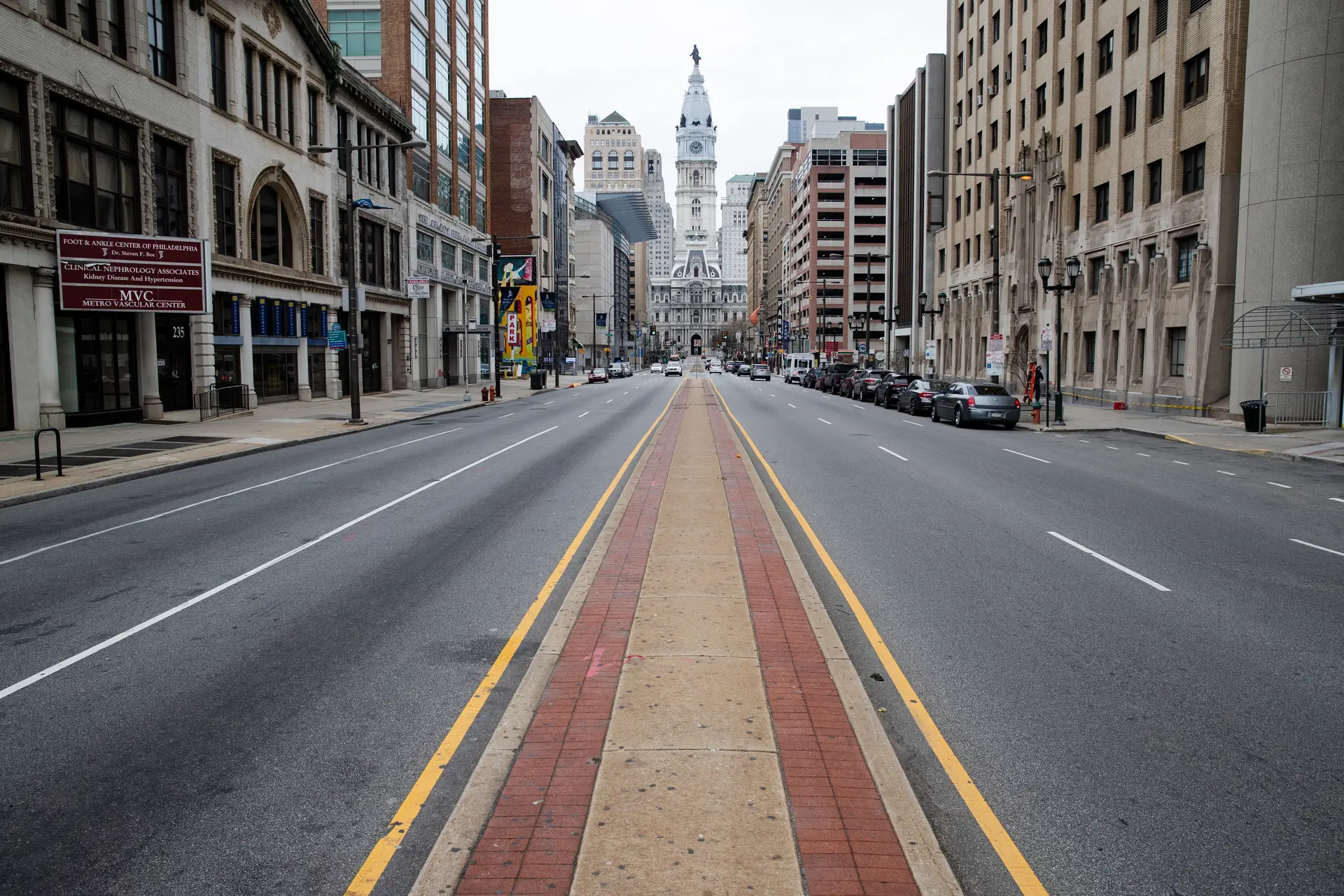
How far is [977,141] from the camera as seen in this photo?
2309 inches

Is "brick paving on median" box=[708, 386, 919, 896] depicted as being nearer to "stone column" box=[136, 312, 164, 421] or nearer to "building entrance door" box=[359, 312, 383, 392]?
"stone column" box=[136, 312, 164, 421]

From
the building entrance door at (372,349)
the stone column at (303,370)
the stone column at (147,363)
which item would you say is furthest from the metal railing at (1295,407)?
the building entrance door at (372,349)

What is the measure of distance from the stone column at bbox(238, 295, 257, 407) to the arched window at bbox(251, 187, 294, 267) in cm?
232

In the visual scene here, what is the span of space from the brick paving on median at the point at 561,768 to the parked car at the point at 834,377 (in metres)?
51.0

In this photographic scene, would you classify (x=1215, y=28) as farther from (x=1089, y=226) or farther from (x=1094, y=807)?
(x=1094, y=807)

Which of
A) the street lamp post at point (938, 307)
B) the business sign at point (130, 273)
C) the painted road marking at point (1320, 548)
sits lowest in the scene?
the painted road marking at point (1320, 548)

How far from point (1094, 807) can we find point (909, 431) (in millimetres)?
23800

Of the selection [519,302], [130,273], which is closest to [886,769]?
[130,273]

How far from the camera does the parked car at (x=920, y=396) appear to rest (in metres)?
35.1

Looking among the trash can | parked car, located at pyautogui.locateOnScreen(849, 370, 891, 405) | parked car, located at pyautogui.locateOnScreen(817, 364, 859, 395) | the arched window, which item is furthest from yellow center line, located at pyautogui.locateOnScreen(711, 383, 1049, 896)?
parked car, located at pyautogui.locateOnScreen(817, 364, 859, 395)

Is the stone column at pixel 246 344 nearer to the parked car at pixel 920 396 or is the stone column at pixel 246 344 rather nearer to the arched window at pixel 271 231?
the arched window at pixel 271 231

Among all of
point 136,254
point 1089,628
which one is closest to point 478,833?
point 1089,628

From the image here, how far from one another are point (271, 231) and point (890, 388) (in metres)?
27.1

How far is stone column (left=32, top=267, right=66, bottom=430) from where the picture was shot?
81.5 feet
